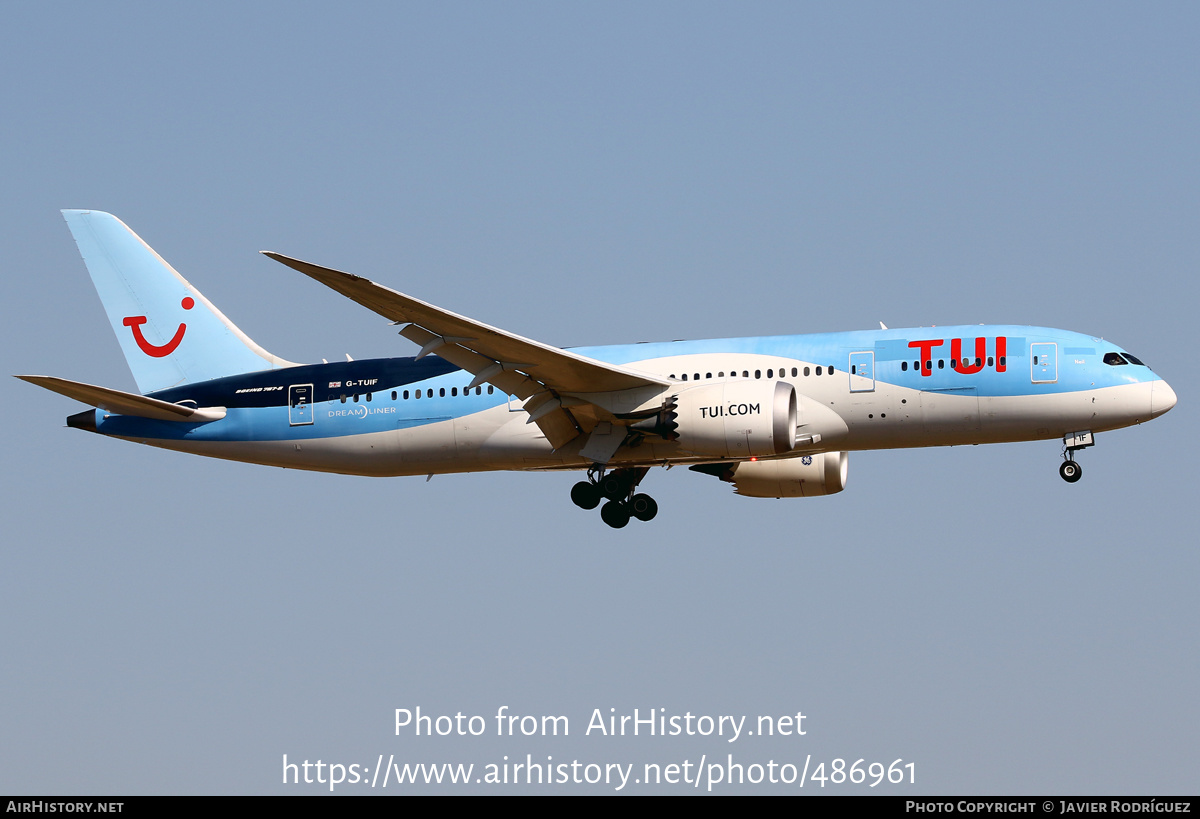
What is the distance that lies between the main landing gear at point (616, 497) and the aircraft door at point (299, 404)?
715cm

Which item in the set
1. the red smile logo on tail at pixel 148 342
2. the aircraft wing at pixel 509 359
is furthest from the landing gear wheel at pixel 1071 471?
the red smile logo on tail at pixel 148 342

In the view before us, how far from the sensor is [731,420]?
33375 mm

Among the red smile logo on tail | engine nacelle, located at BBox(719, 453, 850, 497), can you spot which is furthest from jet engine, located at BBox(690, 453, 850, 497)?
the red smile logo on tail

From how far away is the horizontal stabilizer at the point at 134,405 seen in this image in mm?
36312

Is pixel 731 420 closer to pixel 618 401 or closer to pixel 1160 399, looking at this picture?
pixel 618 401

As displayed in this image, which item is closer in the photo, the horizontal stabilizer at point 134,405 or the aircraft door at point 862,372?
the aircraft door at point 862,372

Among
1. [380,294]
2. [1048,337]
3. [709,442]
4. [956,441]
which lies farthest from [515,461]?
[1048,337]

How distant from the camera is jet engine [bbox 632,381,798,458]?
33.1 metres

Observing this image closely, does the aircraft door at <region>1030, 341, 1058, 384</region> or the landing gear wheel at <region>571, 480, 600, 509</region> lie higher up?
the aircraft door at <region>1030, 341, 1058, 384</region>

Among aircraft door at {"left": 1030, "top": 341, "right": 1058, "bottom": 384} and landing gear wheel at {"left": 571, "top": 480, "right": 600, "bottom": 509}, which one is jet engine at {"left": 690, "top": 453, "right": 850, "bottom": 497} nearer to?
landing gear wheel at {"left": 571, "top": 480, "right": 600, "bottom": 509}

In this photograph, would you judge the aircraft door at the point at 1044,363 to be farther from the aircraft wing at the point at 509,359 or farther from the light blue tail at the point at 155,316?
the light blue tail at the point at 155,316

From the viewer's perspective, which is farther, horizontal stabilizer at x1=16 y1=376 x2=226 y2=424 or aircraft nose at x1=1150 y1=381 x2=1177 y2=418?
horizontal stabilizer at x1=16 y1=376 x2=226 y2=424

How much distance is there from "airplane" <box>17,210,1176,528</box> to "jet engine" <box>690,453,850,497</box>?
0.17 ft

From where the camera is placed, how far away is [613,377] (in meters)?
33.9
